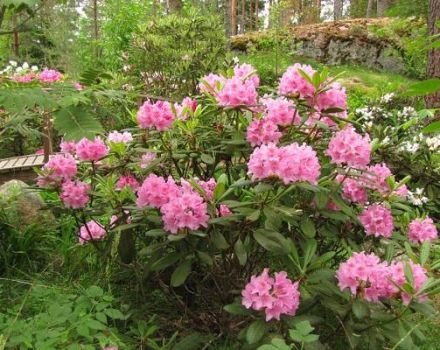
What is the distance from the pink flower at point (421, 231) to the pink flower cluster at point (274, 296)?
78cm

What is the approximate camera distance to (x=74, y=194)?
2.41 metres

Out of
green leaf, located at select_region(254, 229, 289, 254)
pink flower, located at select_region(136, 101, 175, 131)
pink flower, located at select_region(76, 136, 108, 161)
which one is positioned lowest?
green leaf, located at select_region(254, 229, 289, 254)

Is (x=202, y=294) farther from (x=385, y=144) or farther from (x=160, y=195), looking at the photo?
(x=385, y=144)

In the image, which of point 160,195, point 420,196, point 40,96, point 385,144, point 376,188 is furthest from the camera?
point 420,196

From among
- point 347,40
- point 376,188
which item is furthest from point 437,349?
point 347,40

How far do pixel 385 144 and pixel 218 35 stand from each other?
452cm

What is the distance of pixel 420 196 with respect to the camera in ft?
12.9

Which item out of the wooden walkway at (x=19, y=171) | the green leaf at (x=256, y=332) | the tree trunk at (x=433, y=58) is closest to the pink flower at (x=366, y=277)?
the green leaf at (x=256, y=332)

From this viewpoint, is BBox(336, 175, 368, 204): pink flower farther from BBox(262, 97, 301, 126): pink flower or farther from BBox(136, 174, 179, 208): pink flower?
BBox(136, 174, 179, 208): pink flower

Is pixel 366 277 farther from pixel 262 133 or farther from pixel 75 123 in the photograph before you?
pixel 75 123

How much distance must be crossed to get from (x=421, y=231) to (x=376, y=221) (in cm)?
31

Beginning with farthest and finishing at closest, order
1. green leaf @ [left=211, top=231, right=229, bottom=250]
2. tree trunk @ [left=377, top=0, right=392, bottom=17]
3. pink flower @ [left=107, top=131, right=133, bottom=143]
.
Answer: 1. tree trunk @ [left=377, top=0, right=392, bottom=17]
2. pink flower @ [left=107, top=131, right=133, bottom=143]
3. green leaf @ [left=211, top=231, right=229, bottom=250]

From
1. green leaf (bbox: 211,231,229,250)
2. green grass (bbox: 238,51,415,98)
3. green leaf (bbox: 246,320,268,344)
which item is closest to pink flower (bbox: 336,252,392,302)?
green leaf (bbox: 246,320,268,344)

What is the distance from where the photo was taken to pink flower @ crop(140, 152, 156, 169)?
7.79 ft
